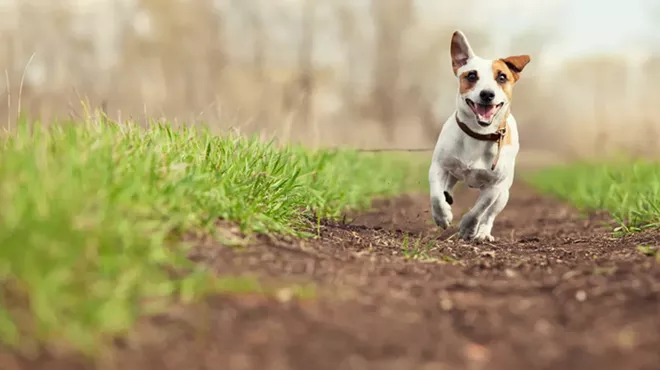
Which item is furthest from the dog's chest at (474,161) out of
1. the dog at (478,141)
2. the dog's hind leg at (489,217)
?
the dog's hind leg at (489,217)

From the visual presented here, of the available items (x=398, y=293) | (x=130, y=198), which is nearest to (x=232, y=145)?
(x=130, y=198)

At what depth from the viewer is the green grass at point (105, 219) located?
228cm

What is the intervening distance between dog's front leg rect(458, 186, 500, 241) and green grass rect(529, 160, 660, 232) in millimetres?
876

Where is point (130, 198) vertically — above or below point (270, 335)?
above

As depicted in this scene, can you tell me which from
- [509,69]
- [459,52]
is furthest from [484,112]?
[459,52]

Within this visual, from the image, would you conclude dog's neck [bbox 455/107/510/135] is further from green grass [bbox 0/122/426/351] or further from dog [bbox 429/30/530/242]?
green grass [bbox 0/122/426/351]

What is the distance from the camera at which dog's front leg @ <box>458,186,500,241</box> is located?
5.30m

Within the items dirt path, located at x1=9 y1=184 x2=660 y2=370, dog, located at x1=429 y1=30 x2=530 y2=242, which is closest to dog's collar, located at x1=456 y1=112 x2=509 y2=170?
dog, located at x1=429 y1=30 x2=530 y2=242

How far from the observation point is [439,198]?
512 cm

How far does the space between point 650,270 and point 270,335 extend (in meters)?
1.86

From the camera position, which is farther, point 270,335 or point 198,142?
point 198,142

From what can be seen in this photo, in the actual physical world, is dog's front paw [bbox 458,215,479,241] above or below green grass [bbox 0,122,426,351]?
below

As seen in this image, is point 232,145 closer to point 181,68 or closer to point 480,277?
point 480,277

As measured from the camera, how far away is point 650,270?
3311mm
